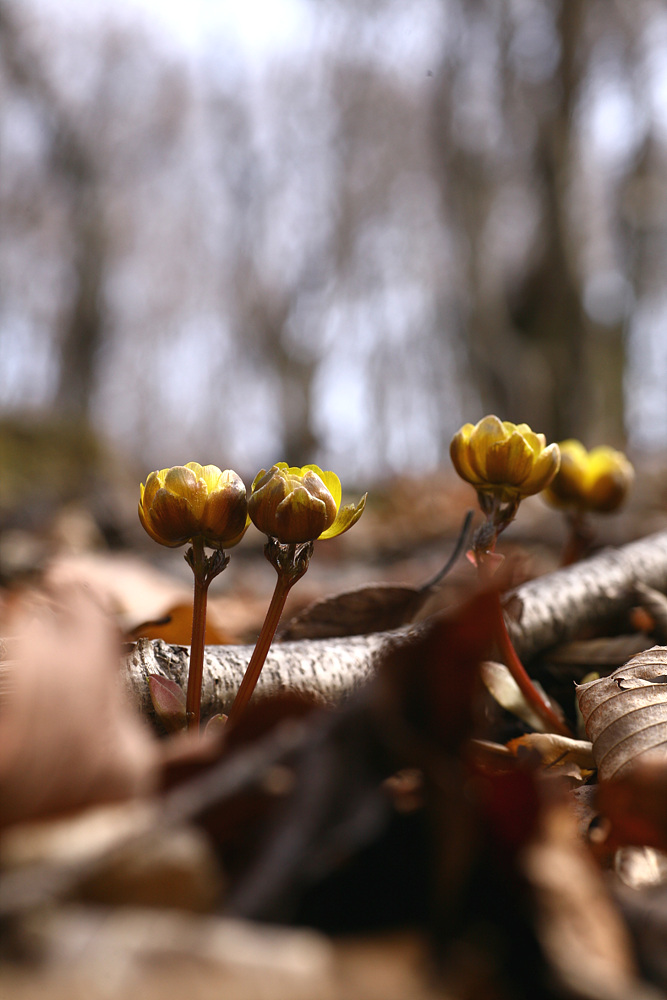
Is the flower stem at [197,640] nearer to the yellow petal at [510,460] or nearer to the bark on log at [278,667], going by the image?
the bark on log at [278,667]

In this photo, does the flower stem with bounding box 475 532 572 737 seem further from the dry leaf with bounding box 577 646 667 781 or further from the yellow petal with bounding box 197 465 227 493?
the yellow petal with bounding box 197 465 227 493

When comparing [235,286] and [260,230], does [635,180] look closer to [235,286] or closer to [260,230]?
[260,230]

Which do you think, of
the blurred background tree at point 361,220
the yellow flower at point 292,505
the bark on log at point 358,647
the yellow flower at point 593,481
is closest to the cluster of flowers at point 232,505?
the yellow flower at point 292,505

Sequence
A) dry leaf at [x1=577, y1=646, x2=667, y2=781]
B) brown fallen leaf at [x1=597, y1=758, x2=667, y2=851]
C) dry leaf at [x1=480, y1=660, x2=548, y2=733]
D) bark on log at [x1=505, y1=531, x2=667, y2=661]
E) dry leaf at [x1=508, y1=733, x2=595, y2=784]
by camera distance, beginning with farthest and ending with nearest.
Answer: bark on log at [x1=505, y1=531, x2=667, y2=661], dry leaf at [x1=480, y1=660, x2=548, y2=733], dry leaf at [x1=508, y1=733, x2=595, y2=784], dry leaf at [x1=577, y1=646, x2=667, y2=781], brown fallen leaf at [x1=597, y1=758, x2=667, y2=851]

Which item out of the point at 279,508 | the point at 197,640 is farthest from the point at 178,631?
the point at 279,508

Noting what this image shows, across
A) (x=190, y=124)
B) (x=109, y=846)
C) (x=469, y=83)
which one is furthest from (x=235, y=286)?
(x=109, y=846)

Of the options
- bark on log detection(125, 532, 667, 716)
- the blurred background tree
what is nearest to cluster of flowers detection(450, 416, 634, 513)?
bark on log detection(125, 532, 667, 716)
